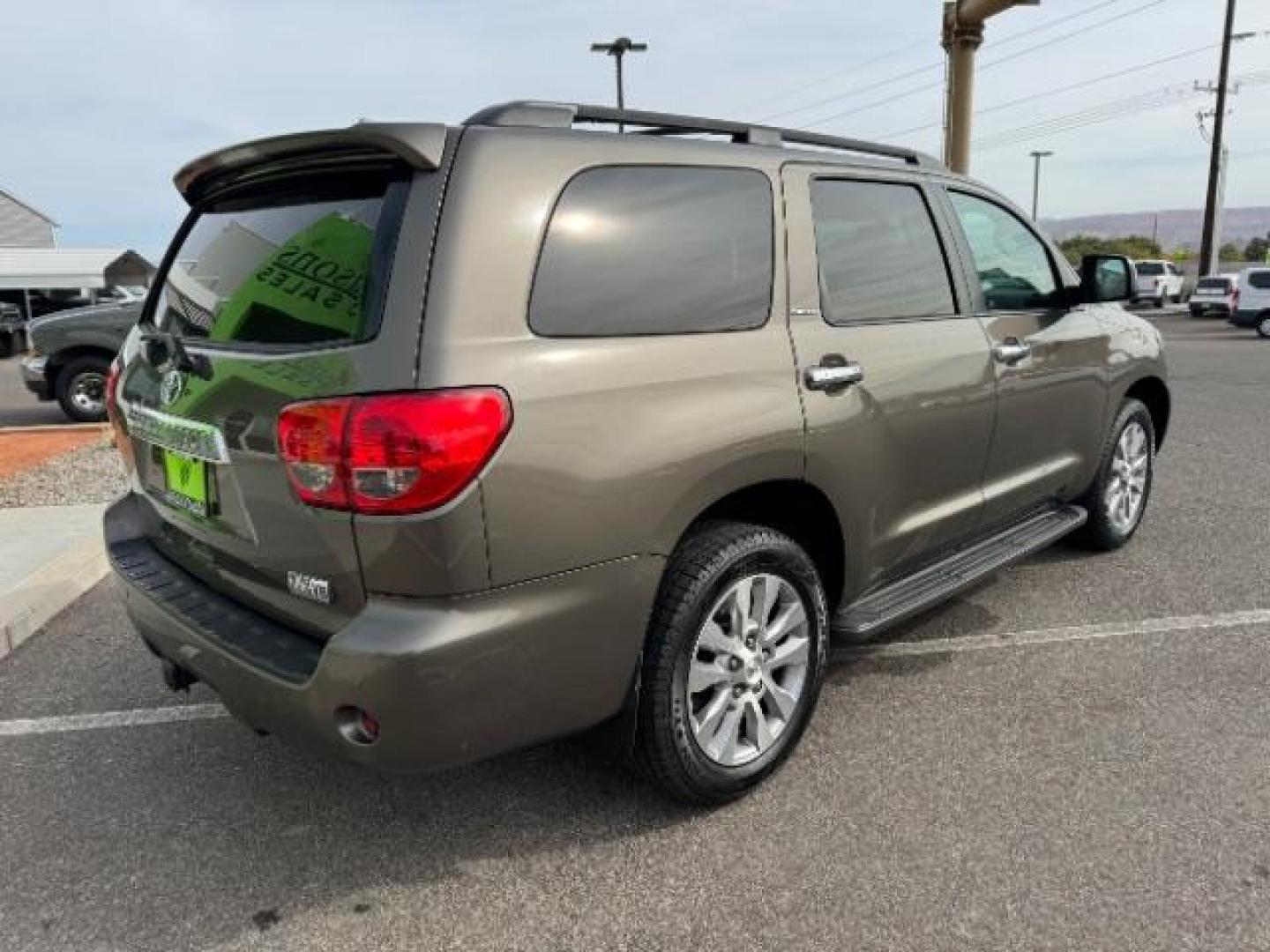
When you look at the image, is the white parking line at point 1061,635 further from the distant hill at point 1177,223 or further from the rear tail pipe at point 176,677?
the distant hill at point 1177,223

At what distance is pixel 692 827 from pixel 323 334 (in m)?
1.61

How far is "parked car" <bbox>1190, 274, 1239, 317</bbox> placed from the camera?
28077mm

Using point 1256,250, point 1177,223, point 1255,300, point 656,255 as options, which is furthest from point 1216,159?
point 1177,223

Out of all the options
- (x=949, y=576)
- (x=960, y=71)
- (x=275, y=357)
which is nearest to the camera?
(x=275, y=357)

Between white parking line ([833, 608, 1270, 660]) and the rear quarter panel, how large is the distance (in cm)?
152

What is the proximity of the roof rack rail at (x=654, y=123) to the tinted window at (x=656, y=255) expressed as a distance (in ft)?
0.55

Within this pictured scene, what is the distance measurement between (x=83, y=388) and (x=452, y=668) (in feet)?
32.7

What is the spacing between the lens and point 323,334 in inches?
87.4

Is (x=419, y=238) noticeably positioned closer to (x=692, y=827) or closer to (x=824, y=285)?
(x=824, y=285)

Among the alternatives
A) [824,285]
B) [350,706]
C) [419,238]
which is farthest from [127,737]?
[824,285]

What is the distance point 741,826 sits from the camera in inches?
104

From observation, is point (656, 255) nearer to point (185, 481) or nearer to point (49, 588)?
point (185, 481)

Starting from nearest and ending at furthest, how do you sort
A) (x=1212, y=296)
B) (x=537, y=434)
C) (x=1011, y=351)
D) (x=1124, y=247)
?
(x=537, y=434), (x=1011, y=351), (x=1212, y=296), (x=1124, y=247)

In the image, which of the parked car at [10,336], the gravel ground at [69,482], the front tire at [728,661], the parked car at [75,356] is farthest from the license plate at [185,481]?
the parked car at [10,336]
